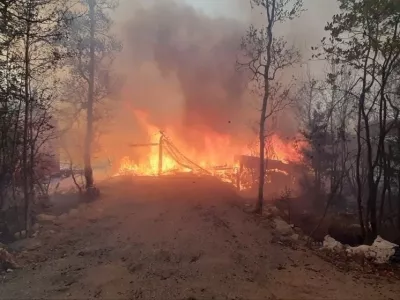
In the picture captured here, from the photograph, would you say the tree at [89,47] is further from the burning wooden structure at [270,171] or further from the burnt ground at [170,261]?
the burning wooden structure at [270,171]

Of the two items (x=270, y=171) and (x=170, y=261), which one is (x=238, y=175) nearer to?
(x=270, y=171)

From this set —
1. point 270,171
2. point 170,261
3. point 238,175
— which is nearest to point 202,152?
point 270,171

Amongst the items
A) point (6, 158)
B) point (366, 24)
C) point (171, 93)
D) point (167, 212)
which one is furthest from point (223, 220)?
point (171, 93)

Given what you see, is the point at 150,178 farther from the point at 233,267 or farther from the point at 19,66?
the point at 233,267

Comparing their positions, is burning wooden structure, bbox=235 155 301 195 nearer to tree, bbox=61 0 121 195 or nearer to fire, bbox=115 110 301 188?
fire, bbox=115 110 301 188

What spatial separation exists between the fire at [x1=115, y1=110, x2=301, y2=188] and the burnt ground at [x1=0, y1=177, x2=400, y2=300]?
10.5 m

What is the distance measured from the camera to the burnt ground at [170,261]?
328 inches

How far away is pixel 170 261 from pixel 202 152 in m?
21.9

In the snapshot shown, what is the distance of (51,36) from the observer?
12.1m

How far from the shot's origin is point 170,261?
9.87 metres

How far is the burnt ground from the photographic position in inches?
328

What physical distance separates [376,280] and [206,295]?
16.5 feet

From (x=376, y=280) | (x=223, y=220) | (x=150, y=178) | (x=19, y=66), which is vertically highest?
(x=19, y=66)

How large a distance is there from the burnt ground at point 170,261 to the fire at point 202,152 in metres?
10.5
